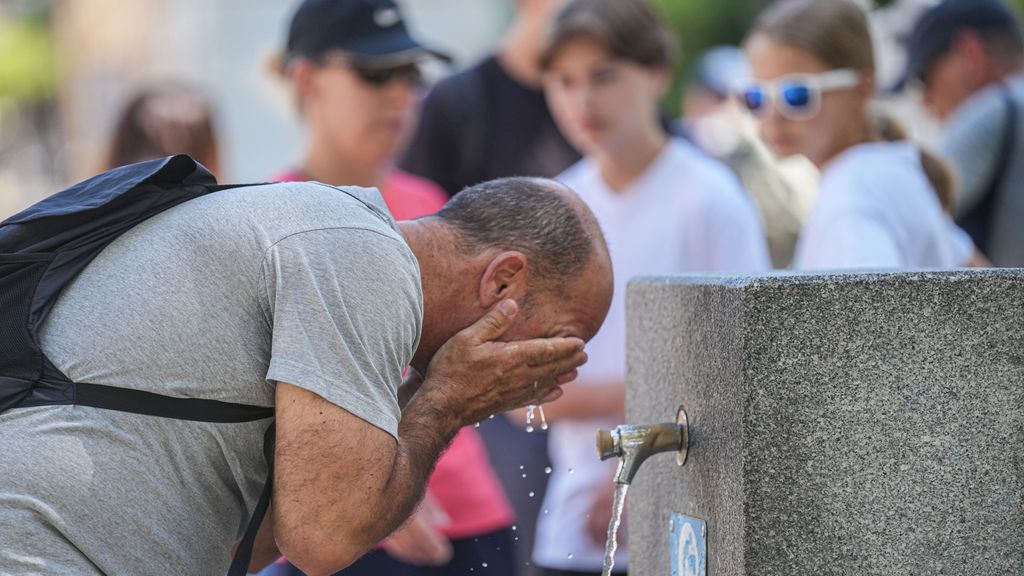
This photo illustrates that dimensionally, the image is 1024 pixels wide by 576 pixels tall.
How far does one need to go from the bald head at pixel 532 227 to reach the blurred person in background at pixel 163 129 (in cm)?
213

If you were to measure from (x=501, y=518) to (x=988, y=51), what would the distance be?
2.54m

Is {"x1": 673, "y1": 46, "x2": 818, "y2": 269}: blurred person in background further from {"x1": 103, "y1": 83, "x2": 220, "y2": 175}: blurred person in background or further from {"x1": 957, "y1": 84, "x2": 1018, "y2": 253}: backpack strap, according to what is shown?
{"x1": 103, "y1": 83, "x2": 220, "y2": 175}: blurred person in background

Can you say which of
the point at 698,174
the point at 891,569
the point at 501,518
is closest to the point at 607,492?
the point at 501,518

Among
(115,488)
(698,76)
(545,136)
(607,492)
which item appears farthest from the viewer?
(698,76)

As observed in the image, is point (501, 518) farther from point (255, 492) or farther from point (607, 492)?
point (255, 492)

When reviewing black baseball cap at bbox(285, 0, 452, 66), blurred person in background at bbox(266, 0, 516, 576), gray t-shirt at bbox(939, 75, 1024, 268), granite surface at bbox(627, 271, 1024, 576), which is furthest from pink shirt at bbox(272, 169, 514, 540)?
gray t-shirt at bbox(939, 75, 1024, 268)

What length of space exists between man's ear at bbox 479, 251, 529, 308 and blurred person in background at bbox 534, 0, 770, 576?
1170 millimetres

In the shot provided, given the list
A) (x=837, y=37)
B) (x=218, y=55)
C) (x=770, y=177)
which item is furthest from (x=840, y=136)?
(x=218, y=55)

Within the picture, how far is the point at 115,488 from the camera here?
6.68 ft

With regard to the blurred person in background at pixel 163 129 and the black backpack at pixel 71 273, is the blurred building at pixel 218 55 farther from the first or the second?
the black backpack at pixel 71 273

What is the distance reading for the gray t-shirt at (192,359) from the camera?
2.02m

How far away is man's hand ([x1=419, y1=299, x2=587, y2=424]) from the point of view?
2.31 meters

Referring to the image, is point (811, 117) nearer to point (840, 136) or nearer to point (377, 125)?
point (840, 136)

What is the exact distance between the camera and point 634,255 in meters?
3.86
